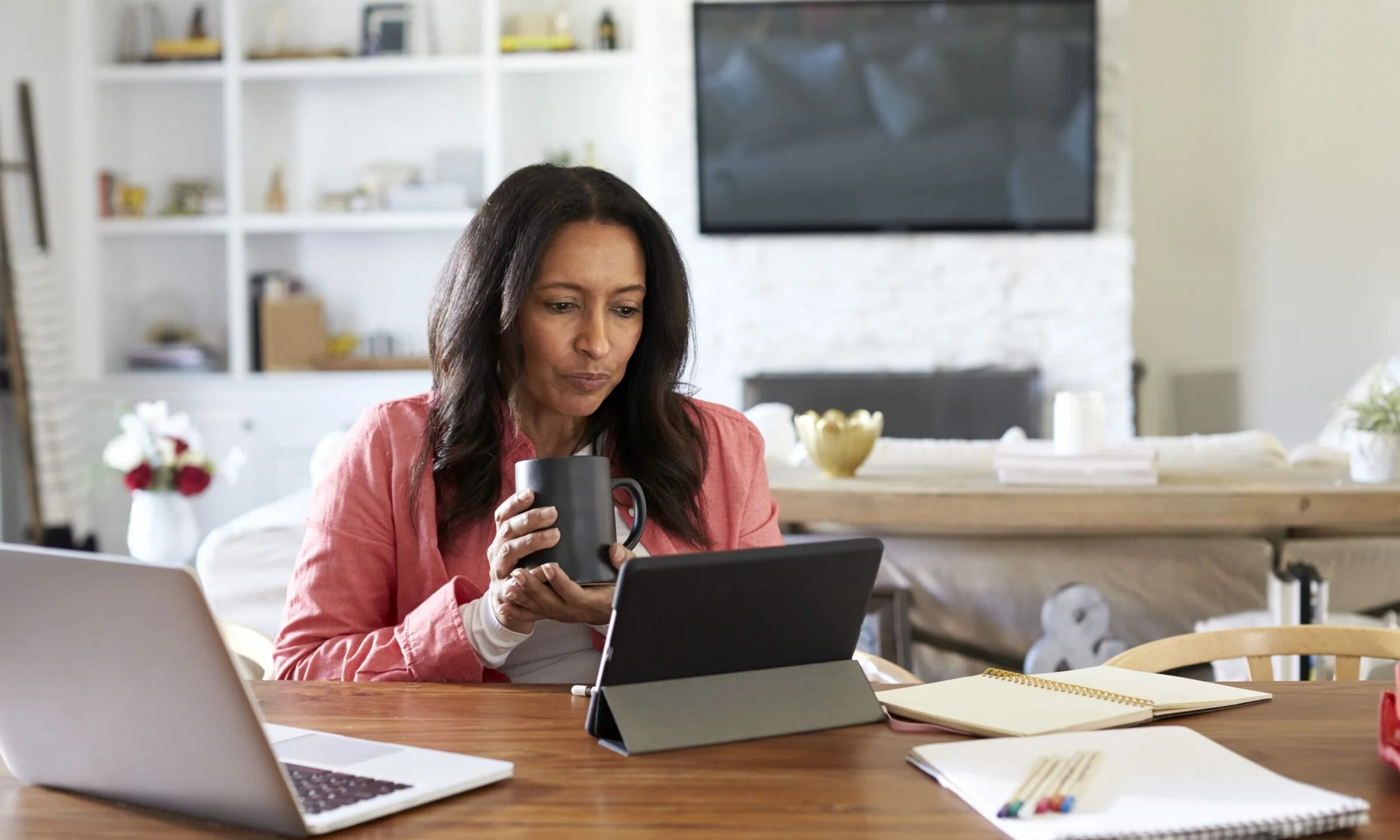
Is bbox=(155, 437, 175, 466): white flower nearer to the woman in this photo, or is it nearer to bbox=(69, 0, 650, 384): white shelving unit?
the woman

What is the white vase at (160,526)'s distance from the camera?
3119 mm

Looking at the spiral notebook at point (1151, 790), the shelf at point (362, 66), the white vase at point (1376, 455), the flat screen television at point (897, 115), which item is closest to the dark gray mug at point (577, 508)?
the spiral notebook at point (1151, 790)

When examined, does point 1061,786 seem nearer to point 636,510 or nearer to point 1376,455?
point 636,510

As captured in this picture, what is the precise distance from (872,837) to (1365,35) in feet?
18.4

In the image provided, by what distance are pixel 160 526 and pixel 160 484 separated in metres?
0.09

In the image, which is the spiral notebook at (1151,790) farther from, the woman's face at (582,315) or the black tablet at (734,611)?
the woman's face at (582,315)

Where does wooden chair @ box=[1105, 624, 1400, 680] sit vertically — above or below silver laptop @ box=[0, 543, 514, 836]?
below

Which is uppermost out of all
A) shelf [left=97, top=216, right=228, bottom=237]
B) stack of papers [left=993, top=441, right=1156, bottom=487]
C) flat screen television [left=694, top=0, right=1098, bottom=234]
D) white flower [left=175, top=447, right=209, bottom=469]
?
flat screen television [left=694, top=0, right=1098, bottom=234]

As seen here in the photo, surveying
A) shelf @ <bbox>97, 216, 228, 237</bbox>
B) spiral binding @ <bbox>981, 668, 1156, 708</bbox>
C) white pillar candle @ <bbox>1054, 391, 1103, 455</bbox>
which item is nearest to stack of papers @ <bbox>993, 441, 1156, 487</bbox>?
white pillar candle @ <bbox>1054, 391, 1103, 455</bbox>

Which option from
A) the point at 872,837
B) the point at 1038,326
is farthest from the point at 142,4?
the point at 872,837

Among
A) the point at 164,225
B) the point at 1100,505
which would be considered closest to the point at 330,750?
the point at 1100,505

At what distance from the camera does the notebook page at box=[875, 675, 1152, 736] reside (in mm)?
1061

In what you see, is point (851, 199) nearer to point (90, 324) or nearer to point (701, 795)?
point (90, 324)

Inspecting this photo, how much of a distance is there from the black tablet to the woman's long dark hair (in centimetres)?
46
